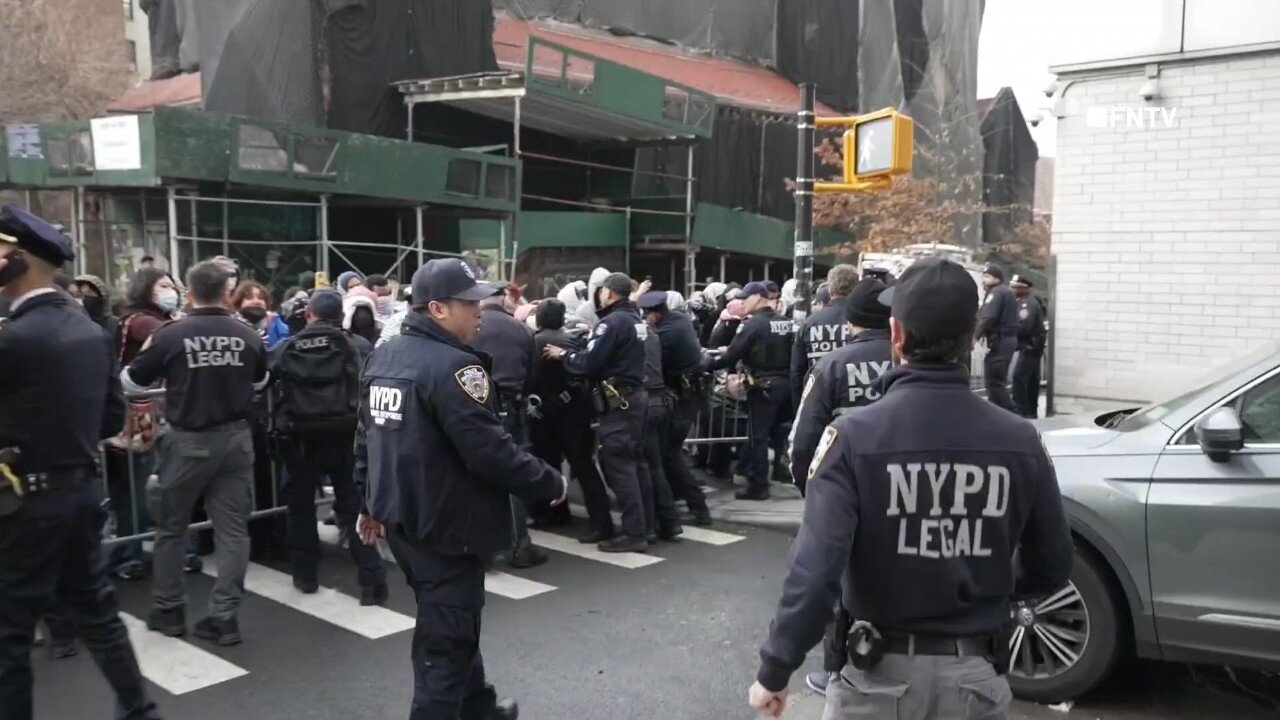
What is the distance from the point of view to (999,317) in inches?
475

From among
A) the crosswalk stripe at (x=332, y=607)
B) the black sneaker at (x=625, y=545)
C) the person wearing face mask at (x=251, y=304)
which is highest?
the person wearing face mask at (x=251, y=304)

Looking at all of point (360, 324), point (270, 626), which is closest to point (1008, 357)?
point (360, 324)

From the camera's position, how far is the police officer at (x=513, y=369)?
6.82 m

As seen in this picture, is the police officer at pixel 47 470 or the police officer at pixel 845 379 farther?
the police officer at pixel 845 379

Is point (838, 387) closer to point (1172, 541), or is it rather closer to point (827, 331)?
point (1172, 541)

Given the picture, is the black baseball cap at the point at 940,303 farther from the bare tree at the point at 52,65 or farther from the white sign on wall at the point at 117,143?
the bare tree at the point at 52,65

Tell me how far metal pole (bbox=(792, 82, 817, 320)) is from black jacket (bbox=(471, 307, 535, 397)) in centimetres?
273

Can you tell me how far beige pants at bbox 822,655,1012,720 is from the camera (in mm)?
2553

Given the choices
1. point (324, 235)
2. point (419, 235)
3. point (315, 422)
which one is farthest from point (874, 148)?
point (419, 235)

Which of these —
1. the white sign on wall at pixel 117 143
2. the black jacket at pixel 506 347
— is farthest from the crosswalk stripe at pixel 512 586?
the white sign on wall at pixel 117 143

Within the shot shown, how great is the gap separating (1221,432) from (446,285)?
3116 millimetres

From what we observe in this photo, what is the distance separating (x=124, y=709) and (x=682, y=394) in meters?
5.17

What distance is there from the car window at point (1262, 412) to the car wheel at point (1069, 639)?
855 mm

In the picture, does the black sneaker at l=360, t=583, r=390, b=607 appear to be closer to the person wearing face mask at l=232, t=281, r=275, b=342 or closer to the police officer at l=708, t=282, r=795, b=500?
the person wearing face mask at l=232, t=281, r=275, b=342
